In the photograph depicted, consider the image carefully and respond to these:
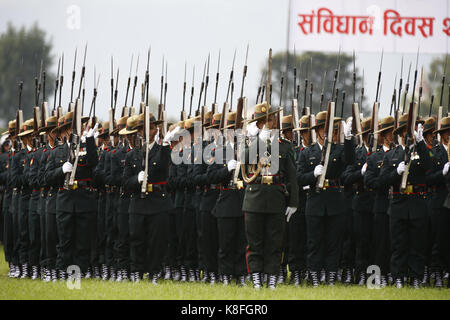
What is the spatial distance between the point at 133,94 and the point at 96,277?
451 cm

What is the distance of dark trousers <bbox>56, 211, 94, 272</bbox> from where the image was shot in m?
13.0

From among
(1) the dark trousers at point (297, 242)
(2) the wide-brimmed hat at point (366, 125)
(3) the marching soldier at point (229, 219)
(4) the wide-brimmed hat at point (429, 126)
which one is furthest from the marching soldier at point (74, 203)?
(4) the wide-brimmed hat at point (429, 126)

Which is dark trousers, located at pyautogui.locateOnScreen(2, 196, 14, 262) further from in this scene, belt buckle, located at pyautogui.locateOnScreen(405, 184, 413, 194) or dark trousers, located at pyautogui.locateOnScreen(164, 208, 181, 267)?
belt buckle, located at pyautogui.locateOnScreen(405, 184, 413, 194)

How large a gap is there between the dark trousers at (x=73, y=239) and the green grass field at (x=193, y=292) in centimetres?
45

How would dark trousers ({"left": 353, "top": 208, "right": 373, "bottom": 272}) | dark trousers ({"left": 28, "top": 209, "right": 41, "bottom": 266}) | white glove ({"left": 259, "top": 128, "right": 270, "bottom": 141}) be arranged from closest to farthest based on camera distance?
white glove ({"left": 259, "top": 128, "right": 270, "bottom": 141}), dark trousers ({"left": 353, "top": 208, "right": 373, "bottom": 272}), dark trousers ({"left": 28, "top": 209, "right": 41, "bottom": 266})

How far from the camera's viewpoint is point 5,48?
38469mm

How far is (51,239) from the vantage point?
43.9 ft

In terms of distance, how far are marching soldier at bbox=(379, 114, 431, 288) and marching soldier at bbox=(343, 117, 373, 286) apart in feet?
2.77

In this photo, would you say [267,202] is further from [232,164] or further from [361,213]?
[361,213]

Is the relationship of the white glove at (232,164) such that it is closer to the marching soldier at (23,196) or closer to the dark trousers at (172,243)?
the dark trousers at (172,243)

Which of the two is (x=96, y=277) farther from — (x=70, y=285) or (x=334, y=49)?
(x=334, y=49)

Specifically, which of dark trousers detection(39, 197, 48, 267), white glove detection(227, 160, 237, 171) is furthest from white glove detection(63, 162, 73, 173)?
white glove detection(227, 160, 237, 171)

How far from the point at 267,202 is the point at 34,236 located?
15.1ft

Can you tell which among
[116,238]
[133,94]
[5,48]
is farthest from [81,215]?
[5,48]
